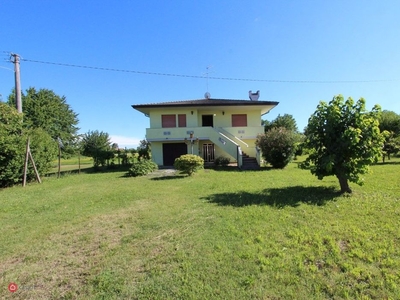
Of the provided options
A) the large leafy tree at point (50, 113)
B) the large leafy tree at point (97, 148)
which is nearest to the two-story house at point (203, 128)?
the large leafy tree at point (97, 148)

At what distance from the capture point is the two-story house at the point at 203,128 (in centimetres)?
1758

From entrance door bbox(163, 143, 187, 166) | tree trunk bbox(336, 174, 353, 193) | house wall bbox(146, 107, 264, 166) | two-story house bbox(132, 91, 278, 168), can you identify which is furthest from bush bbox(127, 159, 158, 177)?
tree trunk bbox(336, 174, 353, 193)

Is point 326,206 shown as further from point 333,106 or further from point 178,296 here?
point 178,296

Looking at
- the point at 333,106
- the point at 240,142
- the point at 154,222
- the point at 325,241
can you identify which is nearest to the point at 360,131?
the point at 333,106

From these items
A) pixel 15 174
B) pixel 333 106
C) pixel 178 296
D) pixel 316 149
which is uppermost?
pixel 333 106

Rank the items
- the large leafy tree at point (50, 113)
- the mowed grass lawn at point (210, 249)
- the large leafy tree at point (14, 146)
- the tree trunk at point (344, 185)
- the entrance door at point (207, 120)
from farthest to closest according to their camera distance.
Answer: the large leafy tree at point (50, 113)
the entrance door at point (207, 120)
the large leafy tree at point (14, 146)
the tree trunk at point (344, 185)
the mowed grass lawn at point (210, 249)

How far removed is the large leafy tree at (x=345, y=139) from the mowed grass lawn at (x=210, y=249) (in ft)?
2.75

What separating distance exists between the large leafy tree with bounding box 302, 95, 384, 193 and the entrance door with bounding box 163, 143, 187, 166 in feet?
42.6

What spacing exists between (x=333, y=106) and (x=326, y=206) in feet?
9.96

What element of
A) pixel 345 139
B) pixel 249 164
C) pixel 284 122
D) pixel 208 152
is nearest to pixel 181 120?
pixel 208 152

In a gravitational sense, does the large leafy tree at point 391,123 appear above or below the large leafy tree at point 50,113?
below

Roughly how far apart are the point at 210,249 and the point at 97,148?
56.3ft

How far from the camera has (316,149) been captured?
22.1ft

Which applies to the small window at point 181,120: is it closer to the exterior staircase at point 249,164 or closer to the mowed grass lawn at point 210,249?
the exterior staircase at point 249,164
